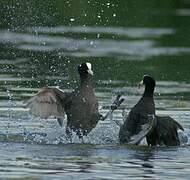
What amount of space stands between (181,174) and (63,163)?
4.55 ft

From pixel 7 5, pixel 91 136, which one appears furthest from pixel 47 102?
pixel 7 5

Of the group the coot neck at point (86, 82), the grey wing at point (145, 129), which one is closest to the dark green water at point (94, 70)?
the grey wing at point (145, 129)

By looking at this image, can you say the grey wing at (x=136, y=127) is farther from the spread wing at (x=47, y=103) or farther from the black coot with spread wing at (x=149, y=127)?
the spread wing at (x=47, y=103)

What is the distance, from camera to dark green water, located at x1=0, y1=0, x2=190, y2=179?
41.4ft

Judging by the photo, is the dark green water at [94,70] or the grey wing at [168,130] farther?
the grey wing at [168,130]

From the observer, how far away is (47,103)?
1548 cm

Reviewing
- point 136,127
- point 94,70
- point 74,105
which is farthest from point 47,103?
point 94,70

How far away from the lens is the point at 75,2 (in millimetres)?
32500

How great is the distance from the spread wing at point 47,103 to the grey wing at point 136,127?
3.63 feet

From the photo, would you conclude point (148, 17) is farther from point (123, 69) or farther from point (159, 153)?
point (159, 153)

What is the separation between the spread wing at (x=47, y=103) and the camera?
15438 millimetres

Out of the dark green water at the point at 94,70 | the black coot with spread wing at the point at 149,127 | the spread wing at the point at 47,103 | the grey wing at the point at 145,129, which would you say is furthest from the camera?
the spread wing at the point at 47,103

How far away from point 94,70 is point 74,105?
5707 mm

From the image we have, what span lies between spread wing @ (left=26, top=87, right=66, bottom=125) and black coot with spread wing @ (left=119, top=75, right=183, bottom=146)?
109cm
